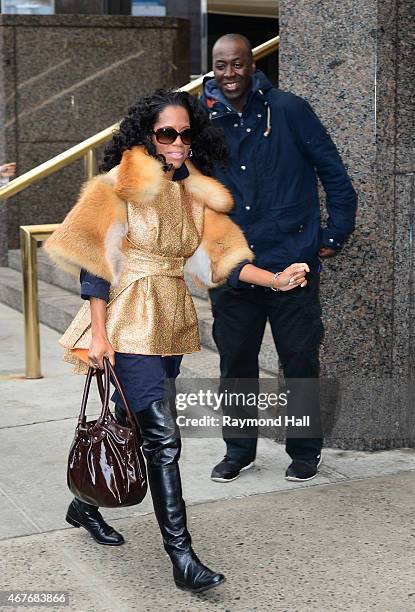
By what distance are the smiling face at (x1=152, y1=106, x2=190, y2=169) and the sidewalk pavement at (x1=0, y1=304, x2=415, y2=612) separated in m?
1.43

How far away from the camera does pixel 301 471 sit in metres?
4.77

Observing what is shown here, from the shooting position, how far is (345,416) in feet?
17.0

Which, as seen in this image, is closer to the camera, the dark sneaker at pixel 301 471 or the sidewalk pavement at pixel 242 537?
the sidewalk pavement at pixel 242 537

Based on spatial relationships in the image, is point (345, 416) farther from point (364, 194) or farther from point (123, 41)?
point (123, 41)

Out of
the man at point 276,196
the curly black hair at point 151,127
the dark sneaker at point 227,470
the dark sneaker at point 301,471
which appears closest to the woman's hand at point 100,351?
the curly black hair at point 151,127

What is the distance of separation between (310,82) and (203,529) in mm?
2135

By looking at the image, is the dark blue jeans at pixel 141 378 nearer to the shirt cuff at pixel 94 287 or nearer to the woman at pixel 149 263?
the woman at pixel 149 263

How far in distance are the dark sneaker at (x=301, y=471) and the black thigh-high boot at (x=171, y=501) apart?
119 cm

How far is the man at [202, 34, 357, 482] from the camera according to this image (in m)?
4.55

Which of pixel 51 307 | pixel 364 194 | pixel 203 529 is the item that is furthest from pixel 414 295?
pixel 51 307

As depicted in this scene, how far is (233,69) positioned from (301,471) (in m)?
1.72

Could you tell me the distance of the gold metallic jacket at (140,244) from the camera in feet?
12.1

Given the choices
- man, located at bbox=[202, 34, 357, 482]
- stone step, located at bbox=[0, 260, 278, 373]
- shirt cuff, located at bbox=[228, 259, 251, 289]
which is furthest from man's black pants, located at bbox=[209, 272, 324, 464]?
stone step, located at bbox=[0, 260, 278, 373]

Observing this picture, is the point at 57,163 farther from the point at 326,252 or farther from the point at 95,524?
the point at 95,524
